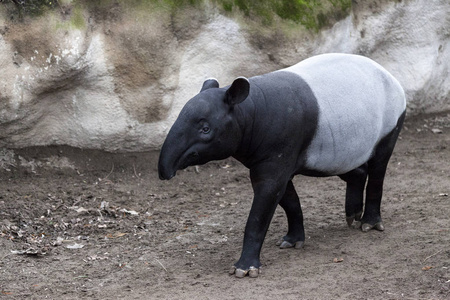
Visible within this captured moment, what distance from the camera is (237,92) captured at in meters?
5.02

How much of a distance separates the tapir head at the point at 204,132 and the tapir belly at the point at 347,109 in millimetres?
765

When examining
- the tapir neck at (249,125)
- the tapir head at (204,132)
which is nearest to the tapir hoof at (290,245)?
the tapir neck at (249,125)

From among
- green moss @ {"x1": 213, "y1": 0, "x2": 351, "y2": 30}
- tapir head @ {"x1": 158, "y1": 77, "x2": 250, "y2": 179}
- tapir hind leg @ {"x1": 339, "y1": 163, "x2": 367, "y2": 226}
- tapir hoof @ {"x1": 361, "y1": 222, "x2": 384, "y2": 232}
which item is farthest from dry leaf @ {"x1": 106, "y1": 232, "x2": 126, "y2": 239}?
green moss @ {"x1": 213, "y1": 0, "x2": 351, "y2": 30}

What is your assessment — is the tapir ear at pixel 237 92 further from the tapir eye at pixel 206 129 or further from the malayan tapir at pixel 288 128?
the tapir eye at pixel 206 129

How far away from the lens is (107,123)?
7906mm

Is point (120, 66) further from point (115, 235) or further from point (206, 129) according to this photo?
point (206, 129)

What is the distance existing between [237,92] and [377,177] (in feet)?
6.37

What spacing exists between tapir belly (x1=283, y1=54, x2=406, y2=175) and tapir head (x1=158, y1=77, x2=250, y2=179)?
77 cm

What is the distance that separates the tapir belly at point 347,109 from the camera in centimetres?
552

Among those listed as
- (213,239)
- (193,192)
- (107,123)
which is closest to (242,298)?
(213,239)

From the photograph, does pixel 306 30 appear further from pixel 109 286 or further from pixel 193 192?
pixel 109 286

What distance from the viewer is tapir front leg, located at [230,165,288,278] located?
5258 mm

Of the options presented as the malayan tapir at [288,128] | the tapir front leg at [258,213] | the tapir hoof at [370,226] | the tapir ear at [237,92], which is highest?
the tapir ear at [237,92]

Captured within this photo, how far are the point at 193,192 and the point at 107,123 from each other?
128 cm
